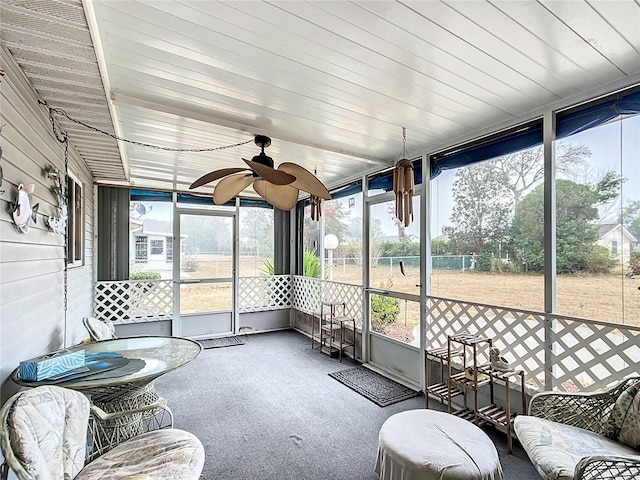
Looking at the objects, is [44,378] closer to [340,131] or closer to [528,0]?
[340,131]

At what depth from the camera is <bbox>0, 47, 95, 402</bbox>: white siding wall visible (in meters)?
1.61

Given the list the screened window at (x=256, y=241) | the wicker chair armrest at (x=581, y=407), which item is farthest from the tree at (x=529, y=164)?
the screened window at (x=256, y=241)

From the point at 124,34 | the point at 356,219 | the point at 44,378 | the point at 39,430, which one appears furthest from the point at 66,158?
the point at 356,219

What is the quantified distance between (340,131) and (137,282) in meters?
4.04

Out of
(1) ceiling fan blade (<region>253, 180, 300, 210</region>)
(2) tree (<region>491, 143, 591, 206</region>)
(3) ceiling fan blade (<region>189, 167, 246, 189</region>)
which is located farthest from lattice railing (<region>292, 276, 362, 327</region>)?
(3) ceiling fan blade (<region>189, 167, 246, 189</region>)

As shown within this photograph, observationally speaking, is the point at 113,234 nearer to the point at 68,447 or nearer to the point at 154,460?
the point at 68,447

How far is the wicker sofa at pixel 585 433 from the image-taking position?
138 cm

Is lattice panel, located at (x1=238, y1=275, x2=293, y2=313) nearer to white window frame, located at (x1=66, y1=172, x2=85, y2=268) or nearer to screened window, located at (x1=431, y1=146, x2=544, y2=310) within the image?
white window frame, located at (x1=66, y1=172, x2=85, y2=268)

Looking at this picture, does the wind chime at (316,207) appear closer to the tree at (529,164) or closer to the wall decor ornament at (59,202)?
the tree at (529,164)

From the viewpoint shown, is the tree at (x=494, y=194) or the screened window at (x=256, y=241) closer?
the tree at (x=494, y=194)

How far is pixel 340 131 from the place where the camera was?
2.99 m

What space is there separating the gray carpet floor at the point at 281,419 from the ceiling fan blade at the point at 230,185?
77.6 inches

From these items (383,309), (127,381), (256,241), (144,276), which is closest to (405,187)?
(383,309)

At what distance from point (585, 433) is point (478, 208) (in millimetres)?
1890
